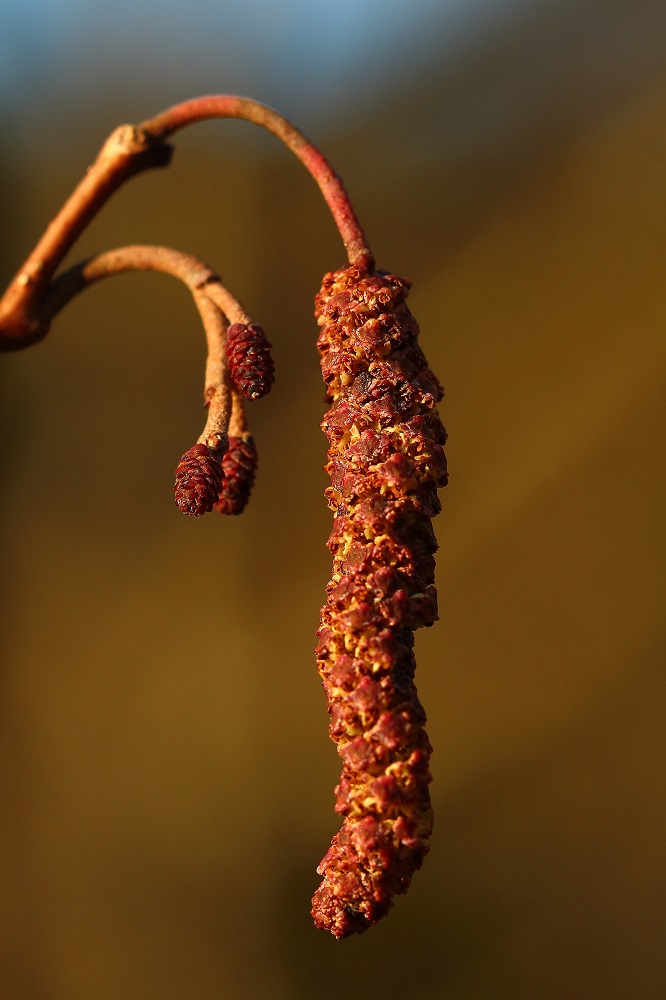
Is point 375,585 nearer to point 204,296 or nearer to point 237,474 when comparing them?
point 237,474

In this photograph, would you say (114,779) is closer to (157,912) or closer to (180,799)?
(180,799)

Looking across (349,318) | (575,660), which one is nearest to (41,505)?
(575,660)

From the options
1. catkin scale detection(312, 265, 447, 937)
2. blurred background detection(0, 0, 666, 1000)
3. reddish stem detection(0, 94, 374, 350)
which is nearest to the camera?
catkin scale detection(312, 265, 447, 937)

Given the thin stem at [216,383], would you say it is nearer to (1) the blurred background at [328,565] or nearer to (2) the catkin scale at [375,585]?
(2) the catkin scale at [375,585]

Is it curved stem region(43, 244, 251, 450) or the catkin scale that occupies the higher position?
curved stem region(43, 244, 251, 450)

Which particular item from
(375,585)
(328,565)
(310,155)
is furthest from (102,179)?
(328,565)

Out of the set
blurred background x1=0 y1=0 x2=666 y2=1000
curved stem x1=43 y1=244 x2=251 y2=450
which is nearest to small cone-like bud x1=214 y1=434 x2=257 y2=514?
curved stem x1=43 y1=244 x2=251 y2=450

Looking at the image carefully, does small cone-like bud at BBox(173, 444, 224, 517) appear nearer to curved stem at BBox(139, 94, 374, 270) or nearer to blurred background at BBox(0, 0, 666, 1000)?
curved stem at BBox(139, 94, 374, 270)

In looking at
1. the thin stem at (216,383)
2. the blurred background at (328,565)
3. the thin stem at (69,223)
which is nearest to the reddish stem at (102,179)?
the thin stem at (69,223)
